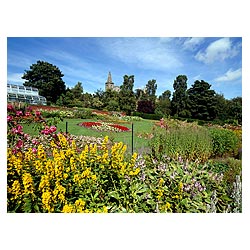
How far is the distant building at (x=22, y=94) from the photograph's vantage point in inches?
138

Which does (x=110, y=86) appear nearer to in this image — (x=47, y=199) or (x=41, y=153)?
(x=41, y=153)

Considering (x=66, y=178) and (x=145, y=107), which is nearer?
(x=66, y=178)

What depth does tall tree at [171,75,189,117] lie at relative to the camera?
3674mm

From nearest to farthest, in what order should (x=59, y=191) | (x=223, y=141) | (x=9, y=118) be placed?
(x=59, y=191) → (x=9, y=118) → (x=223, y=141)

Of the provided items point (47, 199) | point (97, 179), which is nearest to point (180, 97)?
point (97, 179)

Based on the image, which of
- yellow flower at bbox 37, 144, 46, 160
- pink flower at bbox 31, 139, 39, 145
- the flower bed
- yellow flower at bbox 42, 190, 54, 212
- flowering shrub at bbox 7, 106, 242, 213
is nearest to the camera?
yellow flower at bbox 42, 190, 54, 212

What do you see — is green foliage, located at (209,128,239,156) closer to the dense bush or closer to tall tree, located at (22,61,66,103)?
the dense bush

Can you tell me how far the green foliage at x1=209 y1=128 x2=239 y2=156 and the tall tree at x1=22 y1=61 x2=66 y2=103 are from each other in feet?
7.93

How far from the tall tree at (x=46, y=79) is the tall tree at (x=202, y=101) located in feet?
6.22

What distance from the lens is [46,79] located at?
3668 millimetres

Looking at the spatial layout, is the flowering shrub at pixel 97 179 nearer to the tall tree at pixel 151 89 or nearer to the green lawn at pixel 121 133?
the green lawn at pixel 121 133

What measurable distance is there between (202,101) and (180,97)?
0.34 meters

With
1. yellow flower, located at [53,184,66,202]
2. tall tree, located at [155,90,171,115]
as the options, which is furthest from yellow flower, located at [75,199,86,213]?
tall tree, located at [155,90,171,115]

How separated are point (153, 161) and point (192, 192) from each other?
69cm
